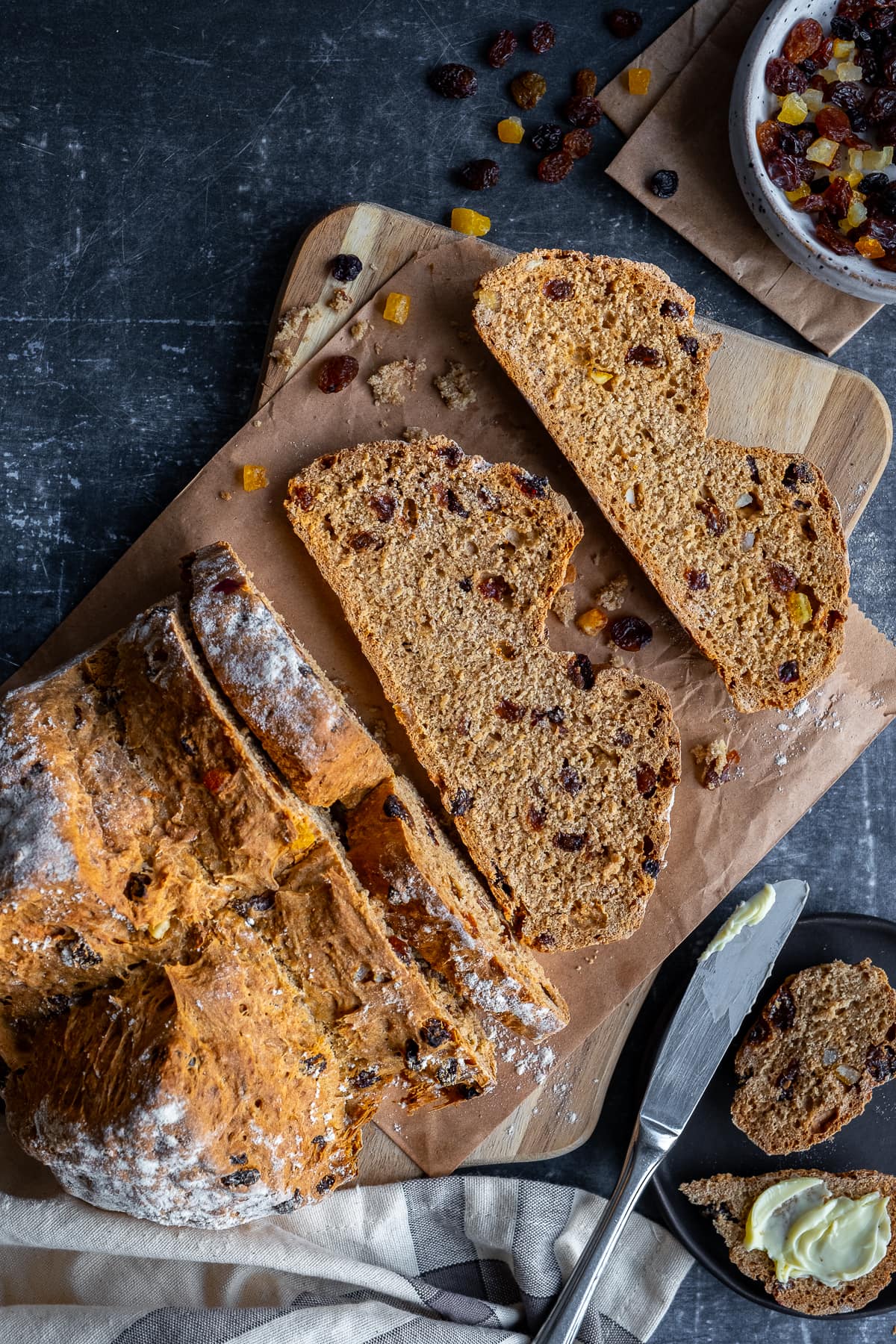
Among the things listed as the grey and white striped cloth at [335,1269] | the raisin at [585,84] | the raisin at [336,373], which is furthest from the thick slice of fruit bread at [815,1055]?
the raisin at [585,84]

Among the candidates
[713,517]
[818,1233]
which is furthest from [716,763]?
[818,1233]

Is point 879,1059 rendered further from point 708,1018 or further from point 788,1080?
point 708,1018

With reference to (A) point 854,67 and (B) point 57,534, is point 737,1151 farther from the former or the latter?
(A) point 854,67

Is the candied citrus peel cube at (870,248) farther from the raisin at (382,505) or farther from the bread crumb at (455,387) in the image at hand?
the raisin at (382,505)

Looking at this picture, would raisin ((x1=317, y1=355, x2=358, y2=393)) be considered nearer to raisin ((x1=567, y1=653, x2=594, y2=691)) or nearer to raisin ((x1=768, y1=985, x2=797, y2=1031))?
raisin ((x1=567, y1=653, x2=594, y2=691))

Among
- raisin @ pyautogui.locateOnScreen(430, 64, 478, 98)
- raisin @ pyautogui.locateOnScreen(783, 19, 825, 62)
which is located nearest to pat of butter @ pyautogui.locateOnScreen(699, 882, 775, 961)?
raisin @ pyautogui.locateOnScreen(783, 19, 825, 62)

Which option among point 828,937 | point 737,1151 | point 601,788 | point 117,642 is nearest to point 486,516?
point 601,788
